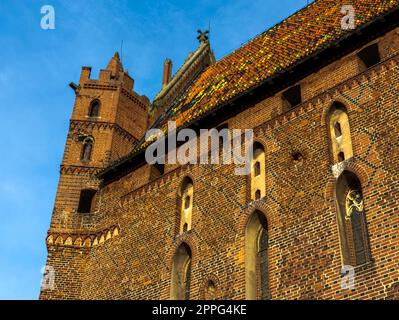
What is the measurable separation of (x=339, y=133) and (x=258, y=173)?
1.74 meters

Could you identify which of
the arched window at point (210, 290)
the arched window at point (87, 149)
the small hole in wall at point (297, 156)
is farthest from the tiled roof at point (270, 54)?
the arched window at point (210, 290)

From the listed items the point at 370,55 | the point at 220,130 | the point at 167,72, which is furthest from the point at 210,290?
the point at 167,72

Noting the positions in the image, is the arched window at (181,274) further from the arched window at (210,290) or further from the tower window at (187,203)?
the tower window at (187,203)

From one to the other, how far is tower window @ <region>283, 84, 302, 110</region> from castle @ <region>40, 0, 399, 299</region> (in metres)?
0.03

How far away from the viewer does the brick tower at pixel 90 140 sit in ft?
49.8

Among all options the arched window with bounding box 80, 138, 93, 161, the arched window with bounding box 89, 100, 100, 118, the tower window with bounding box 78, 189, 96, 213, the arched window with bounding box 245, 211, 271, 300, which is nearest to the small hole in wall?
the arched window with bounding box 245, 211, 271, 300

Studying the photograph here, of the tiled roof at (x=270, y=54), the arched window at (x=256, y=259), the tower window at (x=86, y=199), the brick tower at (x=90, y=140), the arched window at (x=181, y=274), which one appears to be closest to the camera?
the arched window at (x=256, y=259)

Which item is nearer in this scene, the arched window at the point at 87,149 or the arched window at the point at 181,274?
the arched window at the point at 181,274

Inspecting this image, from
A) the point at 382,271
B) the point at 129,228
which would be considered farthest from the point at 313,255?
the point at 129,228

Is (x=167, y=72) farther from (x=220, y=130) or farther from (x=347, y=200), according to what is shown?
(x=347, y=200)

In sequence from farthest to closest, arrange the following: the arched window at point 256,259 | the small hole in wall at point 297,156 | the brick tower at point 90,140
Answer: the brick tower at point 90,140
the small hole in wall at point 297,156
the arched window at point 256,259

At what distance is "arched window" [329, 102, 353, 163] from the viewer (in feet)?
35.8

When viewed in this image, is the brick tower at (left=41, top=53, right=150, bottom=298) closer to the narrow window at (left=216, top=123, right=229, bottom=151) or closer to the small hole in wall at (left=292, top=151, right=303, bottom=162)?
the narrow window at (left=216, top=123, right=229, bottom=151)

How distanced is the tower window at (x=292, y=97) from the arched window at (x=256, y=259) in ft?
8.10
